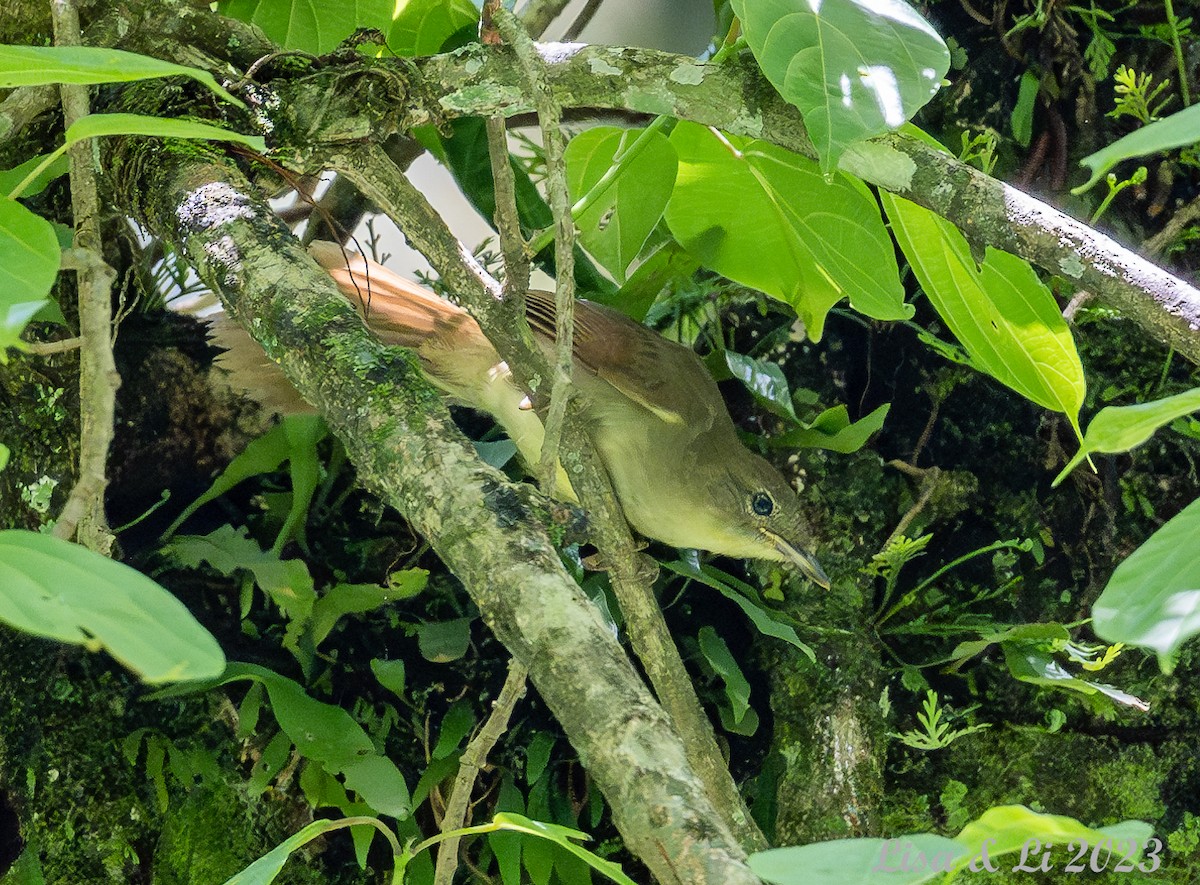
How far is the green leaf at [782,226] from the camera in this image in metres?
1.36

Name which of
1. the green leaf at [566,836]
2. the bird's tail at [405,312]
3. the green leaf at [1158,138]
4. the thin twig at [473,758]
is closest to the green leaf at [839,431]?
the bird's tail at [405,312]

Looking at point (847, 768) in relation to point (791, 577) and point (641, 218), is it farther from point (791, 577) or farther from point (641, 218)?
point (641, 218)

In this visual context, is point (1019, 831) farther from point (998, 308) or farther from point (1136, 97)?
point (1136, 97)

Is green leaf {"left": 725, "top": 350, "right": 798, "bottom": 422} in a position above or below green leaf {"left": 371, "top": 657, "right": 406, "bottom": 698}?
above

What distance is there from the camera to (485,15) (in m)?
A: 1.20

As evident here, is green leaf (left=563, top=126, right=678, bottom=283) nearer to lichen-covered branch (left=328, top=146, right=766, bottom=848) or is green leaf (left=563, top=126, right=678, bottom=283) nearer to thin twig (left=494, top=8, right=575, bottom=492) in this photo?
lichen-covered branch (left=328, top=146, right=766, bottom=848)

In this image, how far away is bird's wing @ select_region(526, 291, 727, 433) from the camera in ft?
5.43

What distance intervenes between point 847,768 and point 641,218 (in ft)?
2.86

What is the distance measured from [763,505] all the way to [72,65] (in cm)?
124

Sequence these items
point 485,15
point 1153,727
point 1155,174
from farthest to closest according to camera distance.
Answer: point 1155,174 → point 1153,727 → point 485,15

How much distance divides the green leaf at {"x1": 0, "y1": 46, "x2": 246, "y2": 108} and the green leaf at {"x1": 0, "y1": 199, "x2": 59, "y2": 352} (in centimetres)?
7

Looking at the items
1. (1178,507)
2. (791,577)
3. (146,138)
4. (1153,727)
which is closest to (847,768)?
(791,577)

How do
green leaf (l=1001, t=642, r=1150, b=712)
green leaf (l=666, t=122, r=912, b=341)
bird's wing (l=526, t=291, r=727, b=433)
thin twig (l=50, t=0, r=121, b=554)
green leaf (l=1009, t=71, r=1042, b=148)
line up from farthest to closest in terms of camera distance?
green leaf (l=1009, t=71, r=1042, b=148) → bird's wing (l=526, t=291, r=727, b=433) → green leaf (l=1001, t=642, r=1150, b=712) → green leaf (l=666, t=122, r=912, b=341) → thin twig (l=50, t=0, r=121, b=554)

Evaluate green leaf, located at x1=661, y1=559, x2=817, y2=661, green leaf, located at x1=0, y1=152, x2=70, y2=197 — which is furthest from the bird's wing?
green leaf, located at x1=0, y1=152, x2=70, y2=197
